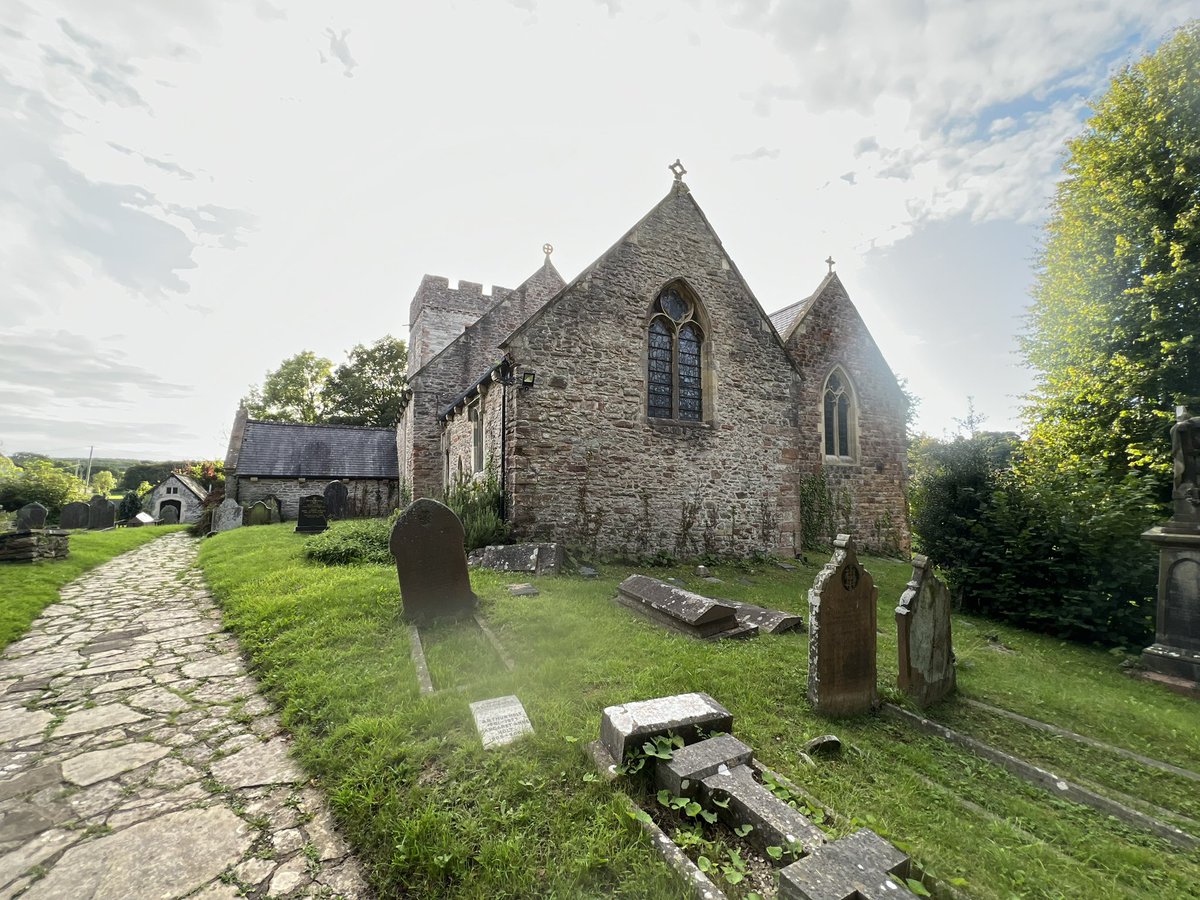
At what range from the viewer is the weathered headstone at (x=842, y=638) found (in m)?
4.12

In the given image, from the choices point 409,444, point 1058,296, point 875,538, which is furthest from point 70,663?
point 1058,296

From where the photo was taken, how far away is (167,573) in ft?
34.5

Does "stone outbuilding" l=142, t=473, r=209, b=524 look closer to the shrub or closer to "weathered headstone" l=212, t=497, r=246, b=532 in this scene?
"weathered headstone" l=212, t=497, r=246, b=532

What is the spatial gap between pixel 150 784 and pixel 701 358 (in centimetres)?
1133

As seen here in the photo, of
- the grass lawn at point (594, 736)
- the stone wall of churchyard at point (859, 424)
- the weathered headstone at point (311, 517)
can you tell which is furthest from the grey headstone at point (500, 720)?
the weathered headstone at point (311, 517)

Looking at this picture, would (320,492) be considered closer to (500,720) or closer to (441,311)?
(441,311)

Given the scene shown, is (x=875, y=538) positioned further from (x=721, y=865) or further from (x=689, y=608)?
(x=721, y=865)

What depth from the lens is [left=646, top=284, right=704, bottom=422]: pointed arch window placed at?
1149 cm

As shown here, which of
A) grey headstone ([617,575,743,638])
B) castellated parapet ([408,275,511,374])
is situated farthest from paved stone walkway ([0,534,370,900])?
castellated parapet ([408,275,511,374])

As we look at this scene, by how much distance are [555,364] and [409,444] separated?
10.7 m

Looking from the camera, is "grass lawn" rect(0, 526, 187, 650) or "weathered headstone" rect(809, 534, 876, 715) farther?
"grass lawn" rect(0, 526, 187, 650)

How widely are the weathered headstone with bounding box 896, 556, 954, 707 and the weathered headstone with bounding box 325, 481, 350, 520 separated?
22.3m

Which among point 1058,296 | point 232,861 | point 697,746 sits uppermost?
point 1058,296

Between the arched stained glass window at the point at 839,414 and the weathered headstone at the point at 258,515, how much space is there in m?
21.6
